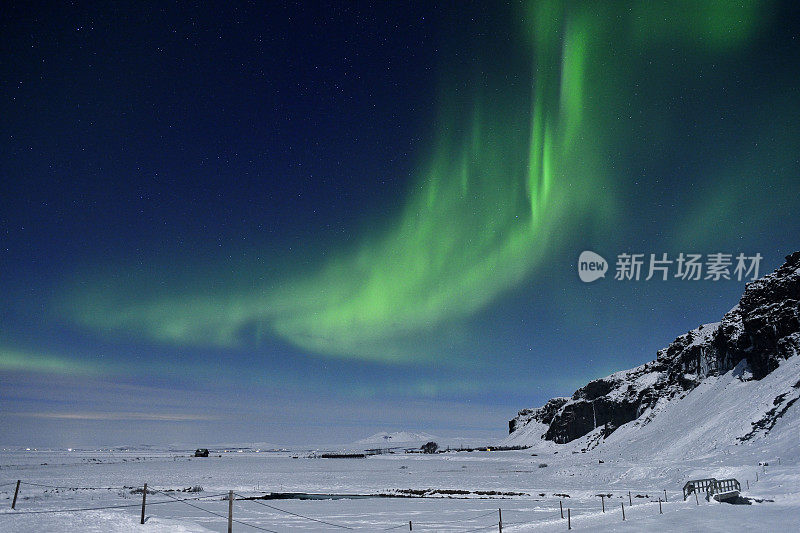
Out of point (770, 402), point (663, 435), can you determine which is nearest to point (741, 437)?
point (770, 402)

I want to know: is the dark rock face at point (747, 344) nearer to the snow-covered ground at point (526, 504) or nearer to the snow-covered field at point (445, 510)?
the snow-covered ground at point (526, 504)

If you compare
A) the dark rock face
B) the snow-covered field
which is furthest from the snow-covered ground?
the dark rock face

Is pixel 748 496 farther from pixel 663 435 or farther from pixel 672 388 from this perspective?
pixel 672 388

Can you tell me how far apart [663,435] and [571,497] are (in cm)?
7891

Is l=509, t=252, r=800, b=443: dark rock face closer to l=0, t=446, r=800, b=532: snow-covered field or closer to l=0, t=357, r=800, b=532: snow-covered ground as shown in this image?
l=0, t=357, r=800, b=532: snow-covered ground

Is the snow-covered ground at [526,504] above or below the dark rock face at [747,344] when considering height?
below

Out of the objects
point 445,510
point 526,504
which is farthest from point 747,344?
point 445,510

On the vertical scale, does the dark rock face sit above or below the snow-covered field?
above

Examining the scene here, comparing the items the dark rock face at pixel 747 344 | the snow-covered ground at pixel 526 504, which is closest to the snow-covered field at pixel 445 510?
the snow-covered ground at pixel 526 504

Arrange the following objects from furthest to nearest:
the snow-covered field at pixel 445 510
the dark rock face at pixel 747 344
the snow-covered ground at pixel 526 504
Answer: the dark rock face at pixel 747 344 → the snow-covered ground at pixel 526 504 → the snow-covered field at pixel 445 510

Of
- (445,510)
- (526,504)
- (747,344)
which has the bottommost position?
(526,504)

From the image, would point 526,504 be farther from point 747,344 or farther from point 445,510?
point 747,344

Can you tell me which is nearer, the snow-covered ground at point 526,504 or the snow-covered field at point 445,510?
the snow-covered field at point 445,510

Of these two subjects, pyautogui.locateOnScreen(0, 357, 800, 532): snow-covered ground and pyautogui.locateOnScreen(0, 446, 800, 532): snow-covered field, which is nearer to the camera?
pyautogui.locateOnScreen(0, 446, 800, 532): snow-covered field
